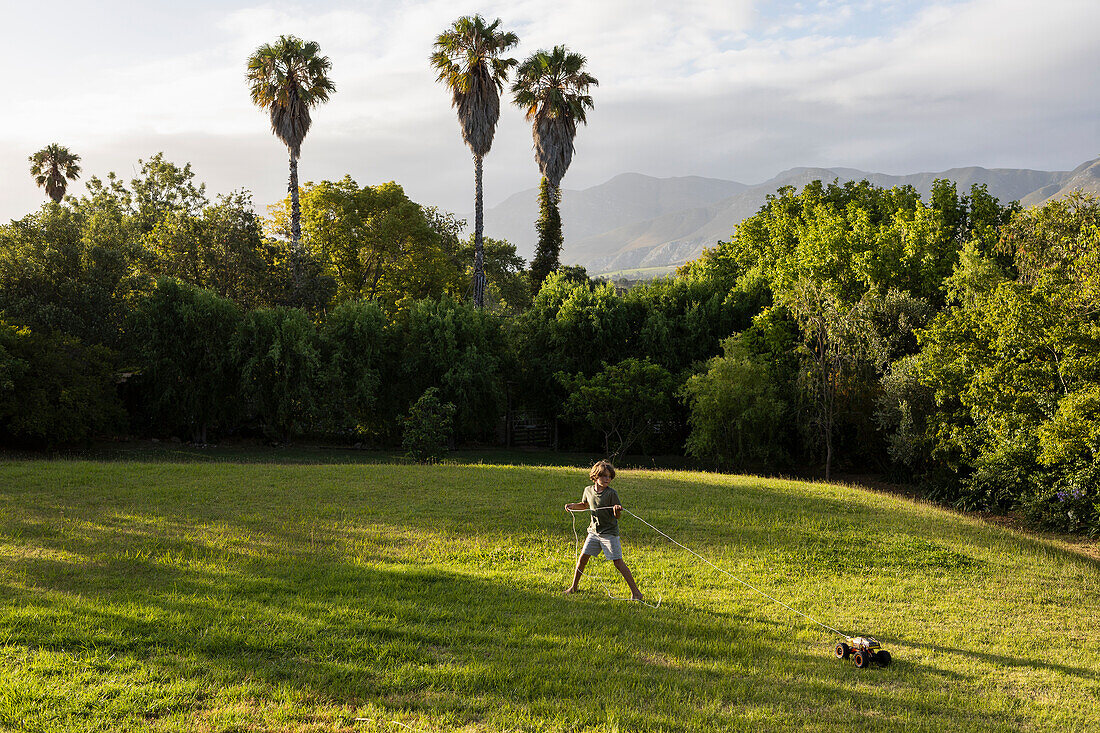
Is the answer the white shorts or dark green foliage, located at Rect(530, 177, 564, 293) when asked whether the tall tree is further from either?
the white shorts

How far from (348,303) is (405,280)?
10.0 metres

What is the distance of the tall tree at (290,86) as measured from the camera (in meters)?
38.4

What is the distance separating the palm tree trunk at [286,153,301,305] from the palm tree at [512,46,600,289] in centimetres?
1433

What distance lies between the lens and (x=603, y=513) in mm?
9234

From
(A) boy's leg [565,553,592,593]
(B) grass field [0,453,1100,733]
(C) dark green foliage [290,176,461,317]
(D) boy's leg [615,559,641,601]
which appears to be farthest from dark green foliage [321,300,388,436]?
(D) boy's leg [615,559,641,601]

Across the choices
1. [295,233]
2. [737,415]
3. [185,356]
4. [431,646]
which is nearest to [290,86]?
[295,233]

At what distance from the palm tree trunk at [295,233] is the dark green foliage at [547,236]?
1557 cm

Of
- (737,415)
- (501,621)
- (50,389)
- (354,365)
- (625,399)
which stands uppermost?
(354,365)

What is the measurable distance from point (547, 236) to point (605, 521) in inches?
1585

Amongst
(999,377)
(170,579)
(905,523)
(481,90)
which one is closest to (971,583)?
(905,523)

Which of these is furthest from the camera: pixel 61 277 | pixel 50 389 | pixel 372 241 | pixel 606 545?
pixel 372 241

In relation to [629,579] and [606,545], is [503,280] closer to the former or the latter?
[606,545]

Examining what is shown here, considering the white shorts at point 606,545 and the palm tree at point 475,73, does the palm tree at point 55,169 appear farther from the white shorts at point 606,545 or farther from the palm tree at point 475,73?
the white shorts at point 606,545

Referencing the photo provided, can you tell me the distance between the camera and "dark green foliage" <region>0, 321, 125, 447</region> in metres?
24.2
